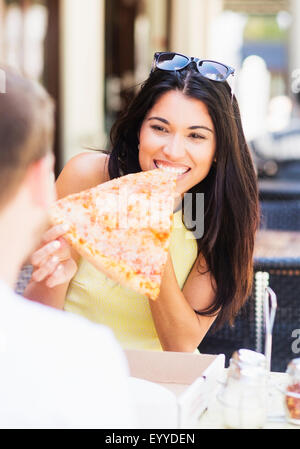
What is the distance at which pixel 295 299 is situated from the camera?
2666 mm

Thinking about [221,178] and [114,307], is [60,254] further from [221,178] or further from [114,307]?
[221,178]

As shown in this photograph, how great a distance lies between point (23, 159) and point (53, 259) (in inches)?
26.2

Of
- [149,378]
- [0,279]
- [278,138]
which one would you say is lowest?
[278,138]

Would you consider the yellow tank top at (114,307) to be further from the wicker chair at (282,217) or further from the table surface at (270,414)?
the wicker chair at (282,217)

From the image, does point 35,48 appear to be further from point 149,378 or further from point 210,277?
point 149,378

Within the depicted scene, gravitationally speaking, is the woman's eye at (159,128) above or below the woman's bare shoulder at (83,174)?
above

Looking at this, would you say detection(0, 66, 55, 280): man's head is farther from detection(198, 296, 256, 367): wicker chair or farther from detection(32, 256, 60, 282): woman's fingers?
detection(198, 296, 256, 367): wicker chair

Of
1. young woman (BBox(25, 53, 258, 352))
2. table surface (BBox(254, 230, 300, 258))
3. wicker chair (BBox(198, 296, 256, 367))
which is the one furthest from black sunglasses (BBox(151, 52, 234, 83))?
table surface (BBox(254, 230, 300, 258))

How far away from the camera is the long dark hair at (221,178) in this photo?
6.56ft

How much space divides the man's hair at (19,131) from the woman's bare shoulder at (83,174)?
115 centimetres

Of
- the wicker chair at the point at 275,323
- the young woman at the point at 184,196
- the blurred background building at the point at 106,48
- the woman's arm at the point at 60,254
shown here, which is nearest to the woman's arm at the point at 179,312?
the young woman at the point at 184,196

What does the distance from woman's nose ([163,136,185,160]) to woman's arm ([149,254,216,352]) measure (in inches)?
11.1

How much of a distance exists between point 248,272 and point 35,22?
5469 millimetres
